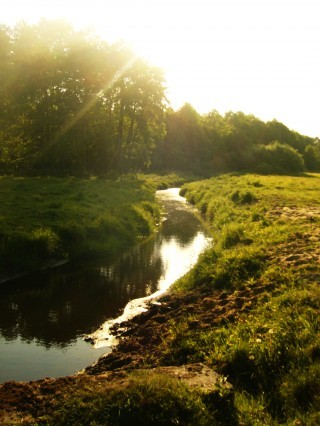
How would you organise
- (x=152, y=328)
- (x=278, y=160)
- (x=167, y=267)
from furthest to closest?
(x=278, y=160)
(x=167, y=267)
(x=152, y=328)

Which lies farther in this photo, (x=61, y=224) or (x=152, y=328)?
(x=61, y=224)

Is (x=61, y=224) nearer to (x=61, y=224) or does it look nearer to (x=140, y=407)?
(x=61, y=224)

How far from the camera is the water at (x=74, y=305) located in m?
10.2

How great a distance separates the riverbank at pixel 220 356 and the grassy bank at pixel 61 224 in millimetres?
7239

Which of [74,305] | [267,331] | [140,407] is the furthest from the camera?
[74,305]

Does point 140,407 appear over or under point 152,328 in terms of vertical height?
over

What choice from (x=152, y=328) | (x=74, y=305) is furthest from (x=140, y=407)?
(x=74, y=305)

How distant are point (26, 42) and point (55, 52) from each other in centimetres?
382

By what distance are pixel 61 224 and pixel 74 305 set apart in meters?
8.00

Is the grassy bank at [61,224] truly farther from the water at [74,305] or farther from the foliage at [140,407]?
the foliage at [140,407]

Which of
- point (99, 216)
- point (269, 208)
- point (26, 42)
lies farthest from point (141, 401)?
point (26, 42)

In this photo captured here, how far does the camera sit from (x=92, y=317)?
43.0 ft

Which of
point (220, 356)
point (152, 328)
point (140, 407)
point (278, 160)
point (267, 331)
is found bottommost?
point (152, 328)

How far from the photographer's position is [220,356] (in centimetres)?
851
